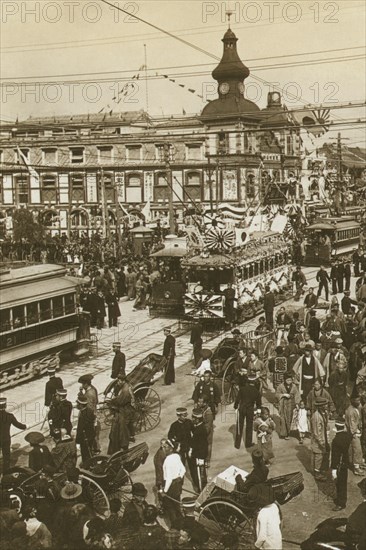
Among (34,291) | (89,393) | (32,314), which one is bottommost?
(89,393)

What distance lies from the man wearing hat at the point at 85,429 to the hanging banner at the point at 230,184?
1693 inches

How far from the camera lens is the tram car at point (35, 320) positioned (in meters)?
15.4

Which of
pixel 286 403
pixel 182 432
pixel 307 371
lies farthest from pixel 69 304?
pixel 182 432

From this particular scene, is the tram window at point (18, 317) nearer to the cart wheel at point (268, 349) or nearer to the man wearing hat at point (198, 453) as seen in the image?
the cart wheel at point (268, 349)

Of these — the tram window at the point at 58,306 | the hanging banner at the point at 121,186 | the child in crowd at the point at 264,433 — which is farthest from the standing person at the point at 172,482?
the hanging banner at the point at 121,186

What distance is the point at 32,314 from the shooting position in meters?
16.2

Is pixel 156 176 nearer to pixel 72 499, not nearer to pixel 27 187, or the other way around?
pixel 27 187

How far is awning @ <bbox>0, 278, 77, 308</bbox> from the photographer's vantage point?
15.4 metres

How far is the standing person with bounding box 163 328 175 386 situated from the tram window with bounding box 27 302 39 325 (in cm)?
316

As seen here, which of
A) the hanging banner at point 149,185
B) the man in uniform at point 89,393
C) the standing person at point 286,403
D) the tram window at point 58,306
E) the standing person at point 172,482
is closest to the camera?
the standing person at point 172,482

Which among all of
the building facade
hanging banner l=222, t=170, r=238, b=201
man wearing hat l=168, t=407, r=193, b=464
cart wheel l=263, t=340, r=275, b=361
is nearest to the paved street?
man wearing hat l=168, t=407, r=193, b=464

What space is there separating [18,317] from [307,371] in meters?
6.84

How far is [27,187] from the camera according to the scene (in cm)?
5719

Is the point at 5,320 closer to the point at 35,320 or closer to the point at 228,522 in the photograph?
the point at 35,320
